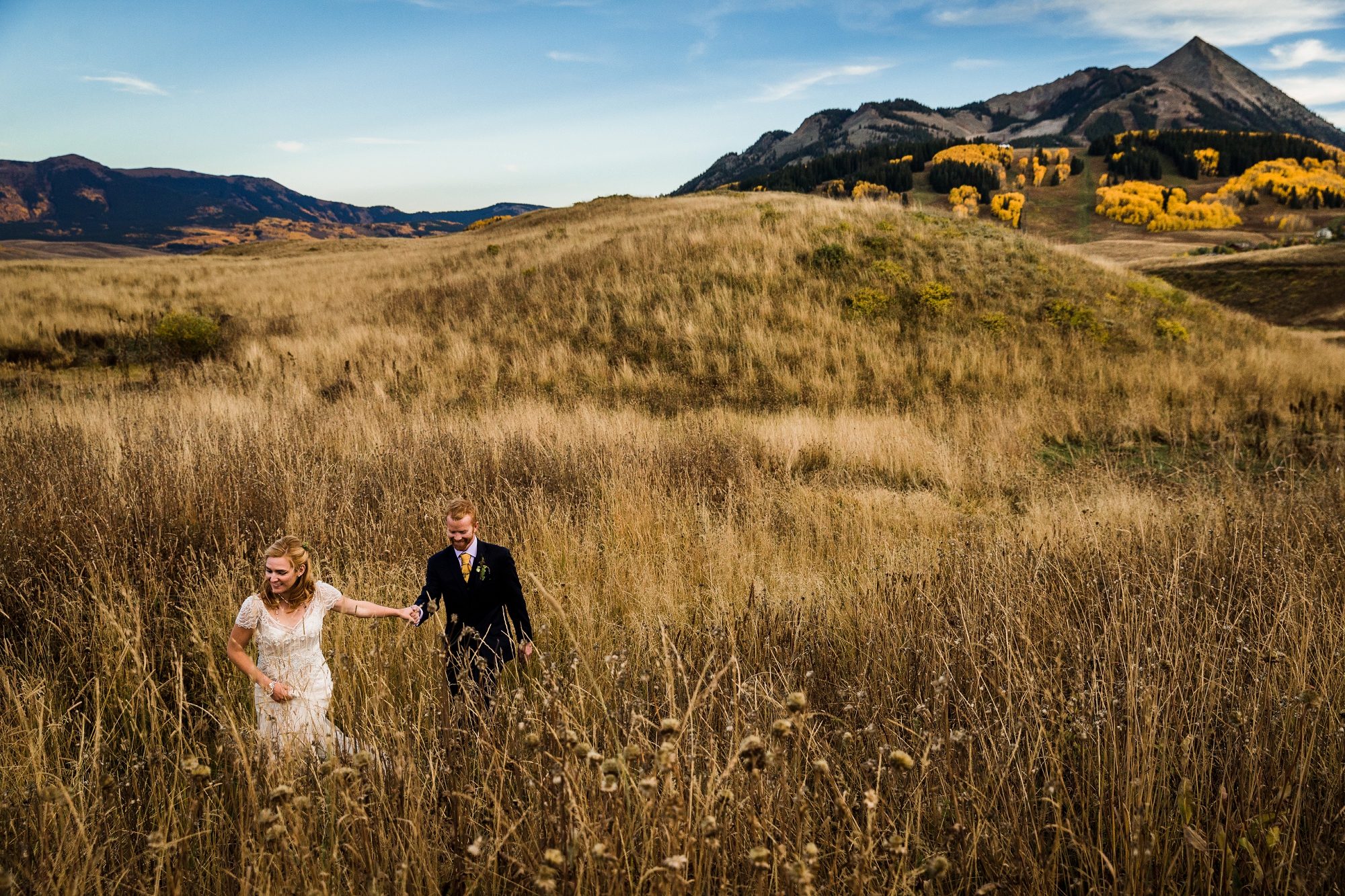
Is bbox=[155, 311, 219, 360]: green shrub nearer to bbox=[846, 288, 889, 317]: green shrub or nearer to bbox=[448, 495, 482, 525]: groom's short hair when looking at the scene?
bbox=[448, 495, 482, 525]: groom's short hair

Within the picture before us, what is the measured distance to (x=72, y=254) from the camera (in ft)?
372

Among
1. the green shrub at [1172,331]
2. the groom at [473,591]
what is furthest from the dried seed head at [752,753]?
the green shrub at [1172,331]

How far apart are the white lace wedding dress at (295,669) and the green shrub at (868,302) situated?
11244 mm

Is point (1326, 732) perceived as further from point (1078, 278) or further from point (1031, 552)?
point (1078, 278)

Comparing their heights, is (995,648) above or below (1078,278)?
below

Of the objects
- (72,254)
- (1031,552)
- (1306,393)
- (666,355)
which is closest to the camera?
(1031,552)

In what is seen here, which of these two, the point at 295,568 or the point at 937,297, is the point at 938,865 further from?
the point at 937,297

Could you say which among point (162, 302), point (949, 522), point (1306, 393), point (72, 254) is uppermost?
point (72, 254)

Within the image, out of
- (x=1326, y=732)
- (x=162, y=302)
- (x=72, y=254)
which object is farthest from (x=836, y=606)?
(x=72, y=254)

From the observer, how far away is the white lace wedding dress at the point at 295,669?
2.28 metres

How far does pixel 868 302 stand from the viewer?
39.3ft

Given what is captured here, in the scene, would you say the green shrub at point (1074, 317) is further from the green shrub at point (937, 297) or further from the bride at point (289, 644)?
the bride at point (289, 644)

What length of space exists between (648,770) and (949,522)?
3.84 m

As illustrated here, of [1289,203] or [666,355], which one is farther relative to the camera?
[1289,203]
